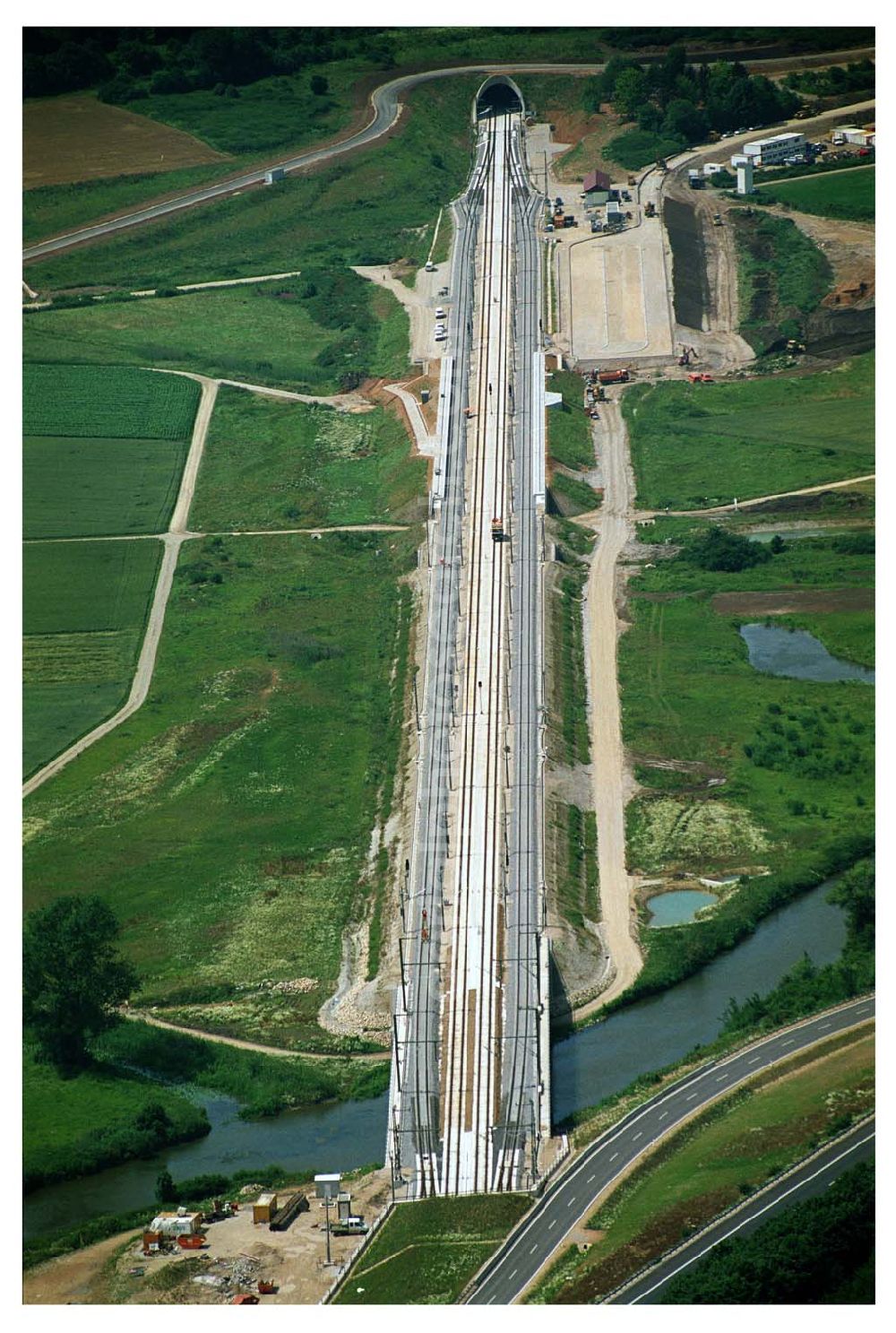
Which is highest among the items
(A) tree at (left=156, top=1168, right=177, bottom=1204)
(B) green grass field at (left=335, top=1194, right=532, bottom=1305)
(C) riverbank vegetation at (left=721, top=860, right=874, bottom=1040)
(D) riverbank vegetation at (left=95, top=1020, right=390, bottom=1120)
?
(C) riverbank vegetation at (left=721, top=860, right=874, bottom=1040)

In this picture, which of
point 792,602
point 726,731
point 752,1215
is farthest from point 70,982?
point 792,602

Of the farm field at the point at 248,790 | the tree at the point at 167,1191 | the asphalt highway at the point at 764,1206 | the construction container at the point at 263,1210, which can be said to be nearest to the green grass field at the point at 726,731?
the farm field at the point at 248,790

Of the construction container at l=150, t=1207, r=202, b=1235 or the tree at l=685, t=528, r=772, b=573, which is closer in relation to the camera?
the construction container at l=150, t=1207, r=202, b=1235

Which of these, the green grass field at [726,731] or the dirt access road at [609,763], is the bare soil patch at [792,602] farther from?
the dirt access road at [609,763]

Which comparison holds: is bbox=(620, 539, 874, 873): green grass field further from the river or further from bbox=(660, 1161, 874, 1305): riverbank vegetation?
bbox=(660, 1161, 874, 1305): riverbank vegetation

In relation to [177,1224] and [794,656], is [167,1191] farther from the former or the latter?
[794,656]

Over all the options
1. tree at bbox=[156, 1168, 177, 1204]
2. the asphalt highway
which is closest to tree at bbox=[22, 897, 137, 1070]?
tree at bbox=[156, 1168, 177, 1204]
